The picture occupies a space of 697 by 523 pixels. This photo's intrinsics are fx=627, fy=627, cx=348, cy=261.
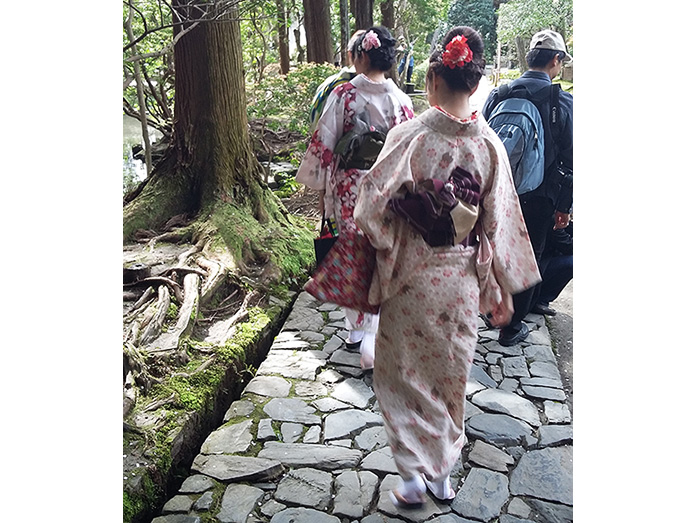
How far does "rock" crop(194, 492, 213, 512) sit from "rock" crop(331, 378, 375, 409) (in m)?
1.10

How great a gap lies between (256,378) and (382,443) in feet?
3.47

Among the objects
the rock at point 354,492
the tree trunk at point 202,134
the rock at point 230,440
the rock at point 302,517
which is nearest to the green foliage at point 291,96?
the tree trunk at point 202,134

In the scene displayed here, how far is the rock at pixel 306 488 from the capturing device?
2795 millimetres

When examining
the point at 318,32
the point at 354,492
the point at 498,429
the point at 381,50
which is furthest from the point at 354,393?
the point at 318,32

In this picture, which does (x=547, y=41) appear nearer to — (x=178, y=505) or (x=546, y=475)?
(x=546, y=475)

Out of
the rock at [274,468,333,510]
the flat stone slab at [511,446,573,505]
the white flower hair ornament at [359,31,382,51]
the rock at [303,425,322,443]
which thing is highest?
the white flower hair ornament at [359,31,382,51]

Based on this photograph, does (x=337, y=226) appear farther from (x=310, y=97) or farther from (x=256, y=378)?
(x=310, y=97)

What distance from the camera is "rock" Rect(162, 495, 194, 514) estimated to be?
273 centimetres

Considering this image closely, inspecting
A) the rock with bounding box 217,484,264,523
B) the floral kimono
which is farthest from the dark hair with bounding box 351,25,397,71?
the rock with bounding box 217,484,264,523

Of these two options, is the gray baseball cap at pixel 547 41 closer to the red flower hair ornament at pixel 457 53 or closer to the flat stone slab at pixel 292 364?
the red flower hair ornament at pixel 457 53

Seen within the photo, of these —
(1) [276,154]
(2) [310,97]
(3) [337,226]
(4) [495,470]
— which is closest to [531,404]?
(4) [495,470]

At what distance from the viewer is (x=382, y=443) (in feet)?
10.7

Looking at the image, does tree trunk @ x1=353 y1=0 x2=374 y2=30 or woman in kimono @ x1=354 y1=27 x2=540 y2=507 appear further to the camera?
tree trunk @ x1=353 y1=0 x2=374 y2=30

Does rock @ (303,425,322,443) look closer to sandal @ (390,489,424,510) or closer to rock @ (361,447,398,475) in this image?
rock @ (361,447,398,475)
